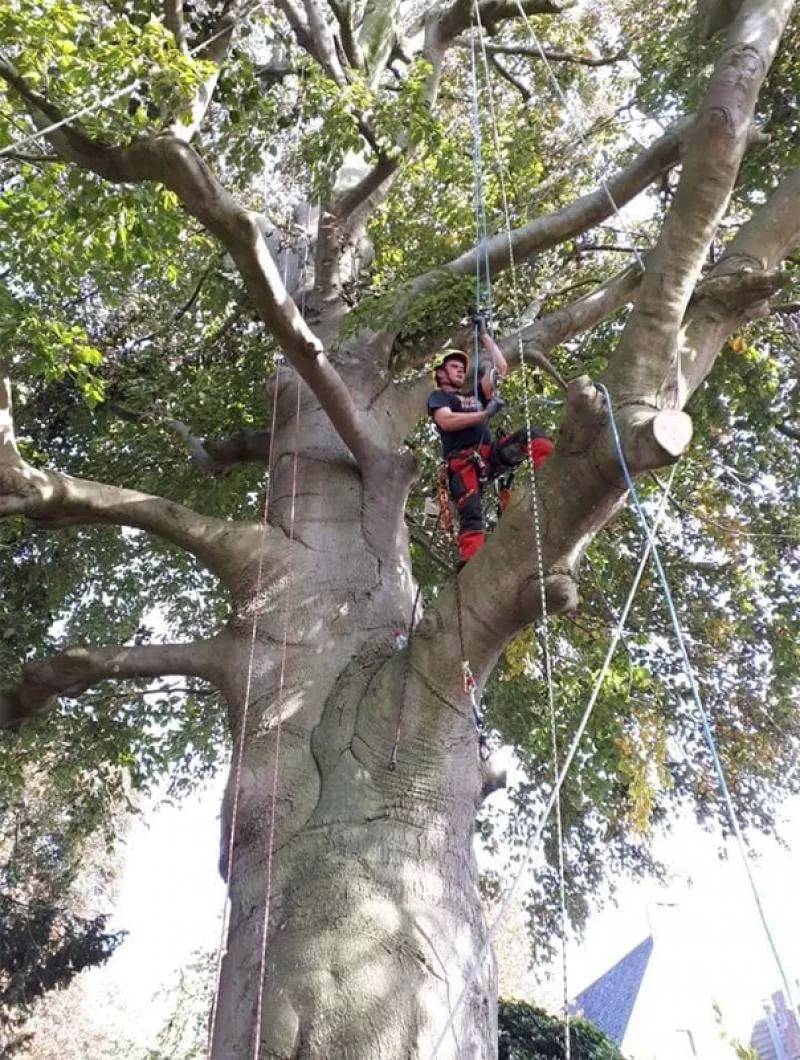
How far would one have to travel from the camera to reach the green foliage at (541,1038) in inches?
271

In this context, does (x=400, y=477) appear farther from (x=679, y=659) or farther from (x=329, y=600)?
(x=679, y=659)

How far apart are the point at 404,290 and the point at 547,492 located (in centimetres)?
215

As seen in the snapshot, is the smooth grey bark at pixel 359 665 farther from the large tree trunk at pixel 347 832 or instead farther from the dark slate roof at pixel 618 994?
the dark slate roof at pixel 618 994

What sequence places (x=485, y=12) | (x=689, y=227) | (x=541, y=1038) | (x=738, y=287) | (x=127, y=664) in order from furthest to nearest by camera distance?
(x=541, y=1038) → (x=485, y=12) → (x=127, y=664) → (x=738, y=287) → (x=689, y=227)

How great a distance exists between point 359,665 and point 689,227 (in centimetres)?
178

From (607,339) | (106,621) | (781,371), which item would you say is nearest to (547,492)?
(607,339)

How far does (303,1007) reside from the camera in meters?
2.25

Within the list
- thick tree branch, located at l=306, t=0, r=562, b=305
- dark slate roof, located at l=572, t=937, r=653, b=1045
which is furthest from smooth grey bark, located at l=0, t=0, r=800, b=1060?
dark slate roof, located at l=572, t=937, r=653, b=1045

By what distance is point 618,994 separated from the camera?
10.1 meters

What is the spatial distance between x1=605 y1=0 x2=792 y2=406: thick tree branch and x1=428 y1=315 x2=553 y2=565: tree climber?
3.20ft

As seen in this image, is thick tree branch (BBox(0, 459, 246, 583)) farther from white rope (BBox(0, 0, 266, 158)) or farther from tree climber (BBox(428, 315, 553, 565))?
white rope (BBox(0, 0, 266, 158))

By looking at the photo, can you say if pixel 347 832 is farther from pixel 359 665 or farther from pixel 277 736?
pixel 359 665

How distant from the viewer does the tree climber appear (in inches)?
149

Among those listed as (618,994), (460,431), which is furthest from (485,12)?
(618,994)
